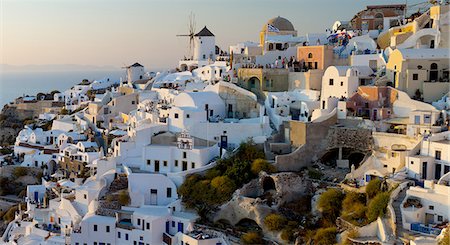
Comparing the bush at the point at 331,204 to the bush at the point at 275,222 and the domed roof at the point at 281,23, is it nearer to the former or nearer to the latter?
the bush at the point at 275,222

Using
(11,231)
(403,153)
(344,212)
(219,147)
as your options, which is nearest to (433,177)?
(403,153)

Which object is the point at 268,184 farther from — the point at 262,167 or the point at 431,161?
the point at 431,161

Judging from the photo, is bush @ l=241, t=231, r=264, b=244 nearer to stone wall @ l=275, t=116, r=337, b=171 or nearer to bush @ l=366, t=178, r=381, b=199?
stone wall @ l=275, t=116, r=337, b=171

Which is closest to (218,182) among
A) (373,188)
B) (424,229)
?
(373,188)

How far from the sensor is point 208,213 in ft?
69.5

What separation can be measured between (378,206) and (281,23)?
1933 centimetres

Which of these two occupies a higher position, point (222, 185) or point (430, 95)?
point (430, 95)

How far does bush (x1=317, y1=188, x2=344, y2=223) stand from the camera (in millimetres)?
19156

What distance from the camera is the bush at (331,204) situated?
1916 cm

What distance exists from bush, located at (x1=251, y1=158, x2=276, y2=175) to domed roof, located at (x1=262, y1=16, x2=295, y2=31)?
14.6 metres

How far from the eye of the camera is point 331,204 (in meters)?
19.2

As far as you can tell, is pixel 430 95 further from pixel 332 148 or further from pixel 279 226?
pixel 279 226

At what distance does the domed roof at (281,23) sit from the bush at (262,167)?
1464 centimetres

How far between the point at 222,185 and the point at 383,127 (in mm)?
6027
